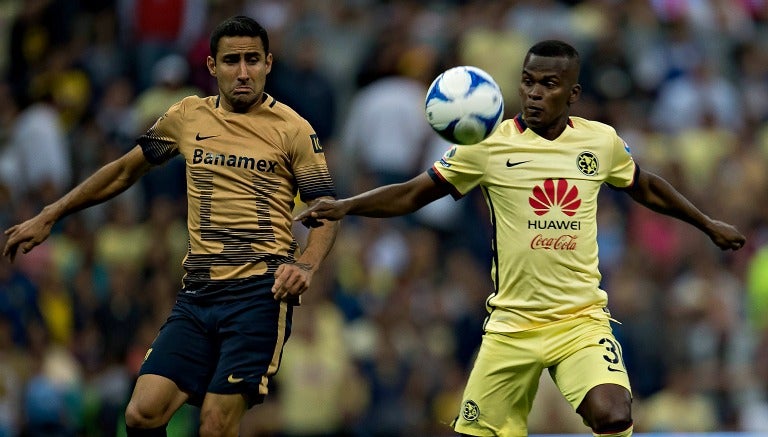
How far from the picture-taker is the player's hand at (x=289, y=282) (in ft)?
27.7

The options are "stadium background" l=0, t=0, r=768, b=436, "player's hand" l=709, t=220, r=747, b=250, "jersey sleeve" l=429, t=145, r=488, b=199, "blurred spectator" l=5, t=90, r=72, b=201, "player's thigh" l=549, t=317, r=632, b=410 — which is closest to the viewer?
"player's thigh" l=549, t=317, r=632, b=410

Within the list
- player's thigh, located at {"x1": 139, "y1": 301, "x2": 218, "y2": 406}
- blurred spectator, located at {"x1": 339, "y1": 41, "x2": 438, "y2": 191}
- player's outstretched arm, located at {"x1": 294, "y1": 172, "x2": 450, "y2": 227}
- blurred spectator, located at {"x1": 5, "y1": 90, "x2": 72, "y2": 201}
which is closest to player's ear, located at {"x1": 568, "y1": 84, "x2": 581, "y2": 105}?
player's outstretched arm, located at {"x1": 294, "y1": 172, "x2": 450, "y2": 227}

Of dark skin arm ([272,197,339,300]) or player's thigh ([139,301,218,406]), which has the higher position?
dark skin arm ([272,197,339,300])

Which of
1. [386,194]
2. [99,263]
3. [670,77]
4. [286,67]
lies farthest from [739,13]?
[386,194]

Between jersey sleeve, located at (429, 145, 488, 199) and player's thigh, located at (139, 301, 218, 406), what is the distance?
160cm

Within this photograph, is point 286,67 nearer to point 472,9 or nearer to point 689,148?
point 472,9

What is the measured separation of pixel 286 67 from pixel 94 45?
83.0 inches

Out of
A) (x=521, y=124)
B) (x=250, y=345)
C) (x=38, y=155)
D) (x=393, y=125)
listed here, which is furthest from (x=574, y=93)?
(x=38, y=155)

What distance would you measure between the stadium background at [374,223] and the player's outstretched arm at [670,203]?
4.44m

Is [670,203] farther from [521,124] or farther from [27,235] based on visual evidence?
[27,235]

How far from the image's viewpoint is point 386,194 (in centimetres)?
912

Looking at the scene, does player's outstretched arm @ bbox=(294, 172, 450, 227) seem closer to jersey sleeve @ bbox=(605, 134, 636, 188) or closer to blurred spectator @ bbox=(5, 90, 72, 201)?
jersey sleeve @ bbox=(605, 134, 636, 188)

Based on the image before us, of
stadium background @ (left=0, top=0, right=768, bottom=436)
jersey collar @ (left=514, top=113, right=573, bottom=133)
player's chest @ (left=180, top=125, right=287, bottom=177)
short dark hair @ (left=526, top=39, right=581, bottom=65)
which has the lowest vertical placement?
stadium background @ (left=0, top=0, right=768, bottom=436)

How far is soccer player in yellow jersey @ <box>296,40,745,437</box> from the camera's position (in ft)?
29.6
